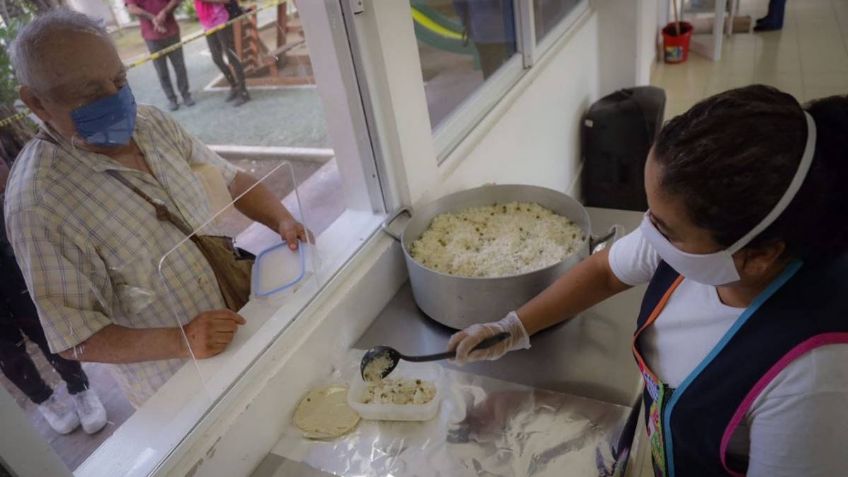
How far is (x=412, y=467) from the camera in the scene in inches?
36.2

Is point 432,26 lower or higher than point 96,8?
lower

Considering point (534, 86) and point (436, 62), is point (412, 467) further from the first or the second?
point (534, 86)

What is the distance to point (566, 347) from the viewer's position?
114 cm

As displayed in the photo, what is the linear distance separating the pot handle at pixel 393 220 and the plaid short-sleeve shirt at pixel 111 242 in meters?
0.41

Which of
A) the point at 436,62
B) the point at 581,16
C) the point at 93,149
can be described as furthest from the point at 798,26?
the point at 93,149

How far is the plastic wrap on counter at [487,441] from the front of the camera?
90 cm

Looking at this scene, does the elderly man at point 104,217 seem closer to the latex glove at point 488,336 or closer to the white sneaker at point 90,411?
the white sneaker at point 90,411

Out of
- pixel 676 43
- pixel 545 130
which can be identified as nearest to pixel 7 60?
pixel 545 130

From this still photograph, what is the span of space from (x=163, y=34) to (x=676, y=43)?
454 cm

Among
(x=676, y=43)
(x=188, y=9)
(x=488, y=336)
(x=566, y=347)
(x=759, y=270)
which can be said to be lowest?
(x=676, y=43)

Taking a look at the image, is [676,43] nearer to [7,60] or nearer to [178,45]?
[178,45]

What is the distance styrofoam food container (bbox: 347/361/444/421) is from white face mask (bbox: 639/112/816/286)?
0.46 m

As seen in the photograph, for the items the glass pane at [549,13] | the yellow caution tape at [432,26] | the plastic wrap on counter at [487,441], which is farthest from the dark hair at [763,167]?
the glass pane at [549,13]

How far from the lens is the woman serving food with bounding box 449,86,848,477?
25.2 inches
